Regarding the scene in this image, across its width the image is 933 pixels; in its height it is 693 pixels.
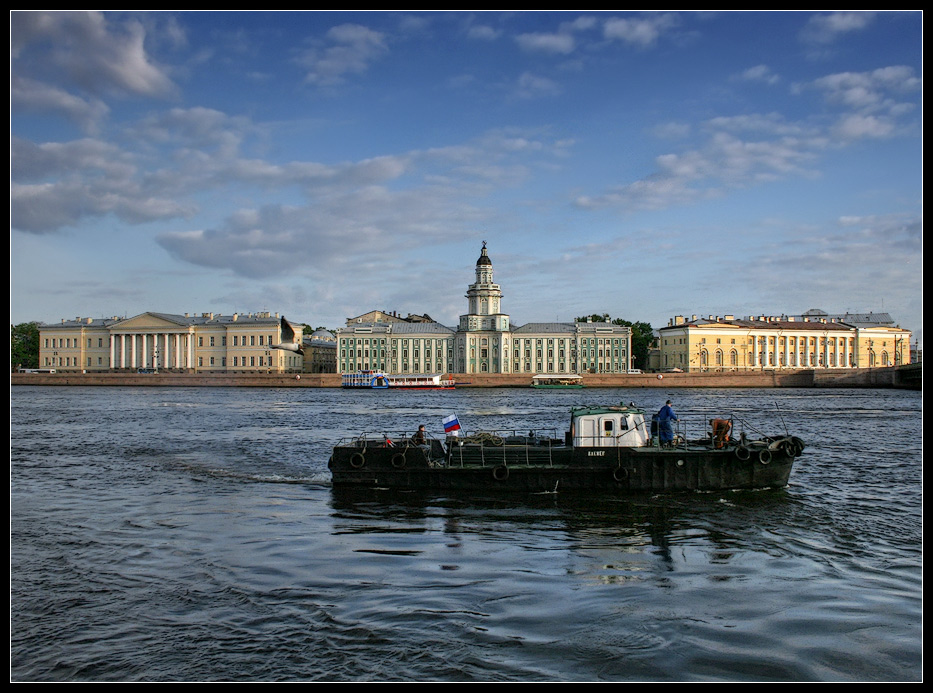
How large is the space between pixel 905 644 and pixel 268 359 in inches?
4037

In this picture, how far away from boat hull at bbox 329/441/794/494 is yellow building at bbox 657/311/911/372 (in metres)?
90.5

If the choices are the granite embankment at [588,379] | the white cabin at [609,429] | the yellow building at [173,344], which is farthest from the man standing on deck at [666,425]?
the yellow building at [173,344]

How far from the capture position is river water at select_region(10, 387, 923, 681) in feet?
22.9

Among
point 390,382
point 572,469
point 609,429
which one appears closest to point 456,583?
point 572,469

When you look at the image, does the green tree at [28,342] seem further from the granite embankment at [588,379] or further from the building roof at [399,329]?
the building roof at [399,329]

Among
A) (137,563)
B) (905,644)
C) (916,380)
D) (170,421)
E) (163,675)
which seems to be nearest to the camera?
(163,675)

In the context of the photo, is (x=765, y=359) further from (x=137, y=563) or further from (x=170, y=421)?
(x=137, y=563)

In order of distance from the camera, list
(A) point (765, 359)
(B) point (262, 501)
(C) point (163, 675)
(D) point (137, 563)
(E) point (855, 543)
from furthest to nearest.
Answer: (A) point (765, 359) → (B) point (262, 501) → (E) point (855, 543) → (D) point (137, 563) → (C) point (163, 675)

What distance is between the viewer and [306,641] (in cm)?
737

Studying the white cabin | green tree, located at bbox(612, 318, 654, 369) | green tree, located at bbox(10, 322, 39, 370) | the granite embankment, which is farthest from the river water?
green tree, located at bbox(10, 322, 39, 370)

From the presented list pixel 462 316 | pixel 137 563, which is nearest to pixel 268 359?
pixel 462 316

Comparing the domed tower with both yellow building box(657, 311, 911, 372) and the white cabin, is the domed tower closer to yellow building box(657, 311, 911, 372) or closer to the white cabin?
yellow building box(657, 311, 911, 372)

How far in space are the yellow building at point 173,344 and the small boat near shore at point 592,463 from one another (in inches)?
3585

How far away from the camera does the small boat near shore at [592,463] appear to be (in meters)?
14.9
